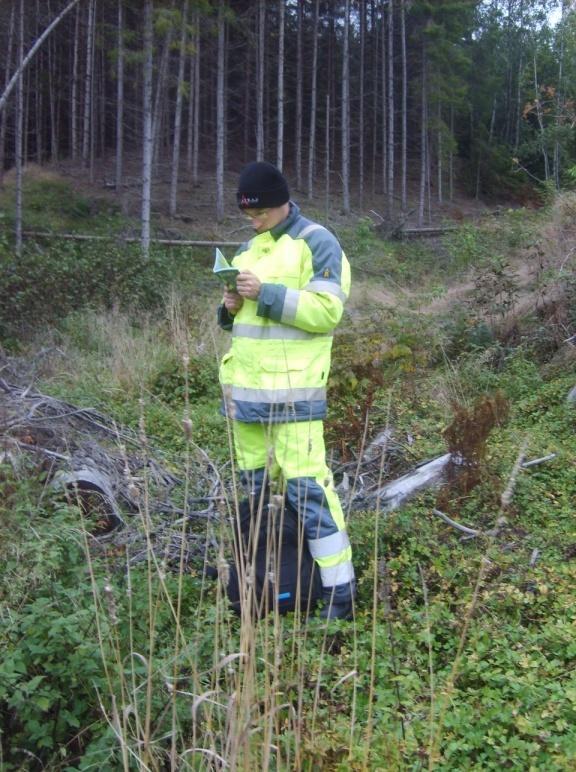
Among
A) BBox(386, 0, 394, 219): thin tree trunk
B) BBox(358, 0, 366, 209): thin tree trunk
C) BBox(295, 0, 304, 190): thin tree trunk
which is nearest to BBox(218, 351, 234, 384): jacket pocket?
BBox(386, 0, 394, 219): thin tree trunk

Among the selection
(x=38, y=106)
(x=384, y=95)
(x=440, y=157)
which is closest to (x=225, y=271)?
(x=38, y=106)

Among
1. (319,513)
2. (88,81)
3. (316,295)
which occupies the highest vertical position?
(88,81)

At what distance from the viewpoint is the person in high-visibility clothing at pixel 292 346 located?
3.41 m

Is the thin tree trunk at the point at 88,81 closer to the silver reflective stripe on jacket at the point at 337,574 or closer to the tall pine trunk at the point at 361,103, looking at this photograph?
the tall pine trunk at the point at 361,103

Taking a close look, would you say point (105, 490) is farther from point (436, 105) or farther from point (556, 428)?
point (436, 105)

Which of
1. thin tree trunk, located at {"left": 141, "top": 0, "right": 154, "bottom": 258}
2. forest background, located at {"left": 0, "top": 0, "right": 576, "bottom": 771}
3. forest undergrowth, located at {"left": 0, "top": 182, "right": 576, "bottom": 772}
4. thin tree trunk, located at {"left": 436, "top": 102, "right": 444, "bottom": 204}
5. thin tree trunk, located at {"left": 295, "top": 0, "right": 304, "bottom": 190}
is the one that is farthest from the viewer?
thin tree trunk, located at {"left": 436, "top": 102, "right": 444, "bottom": 204}

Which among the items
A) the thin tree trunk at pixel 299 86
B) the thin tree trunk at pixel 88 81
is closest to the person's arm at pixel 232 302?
the thin tree trunk at pixel 88 81

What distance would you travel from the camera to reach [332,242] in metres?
3.57

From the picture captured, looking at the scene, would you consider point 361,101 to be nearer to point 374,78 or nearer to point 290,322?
point 374,78

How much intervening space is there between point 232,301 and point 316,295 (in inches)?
16.4

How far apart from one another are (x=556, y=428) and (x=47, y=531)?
3.96 metres

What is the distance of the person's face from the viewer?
358 cm

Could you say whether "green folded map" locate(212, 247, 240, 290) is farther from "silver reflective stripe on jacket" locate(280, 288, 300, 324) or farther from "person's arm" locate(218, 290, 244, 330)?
"silver reflective stripe on jacket" locate(280, 288, 300, 324)

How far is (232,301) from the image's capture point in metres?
3.59
